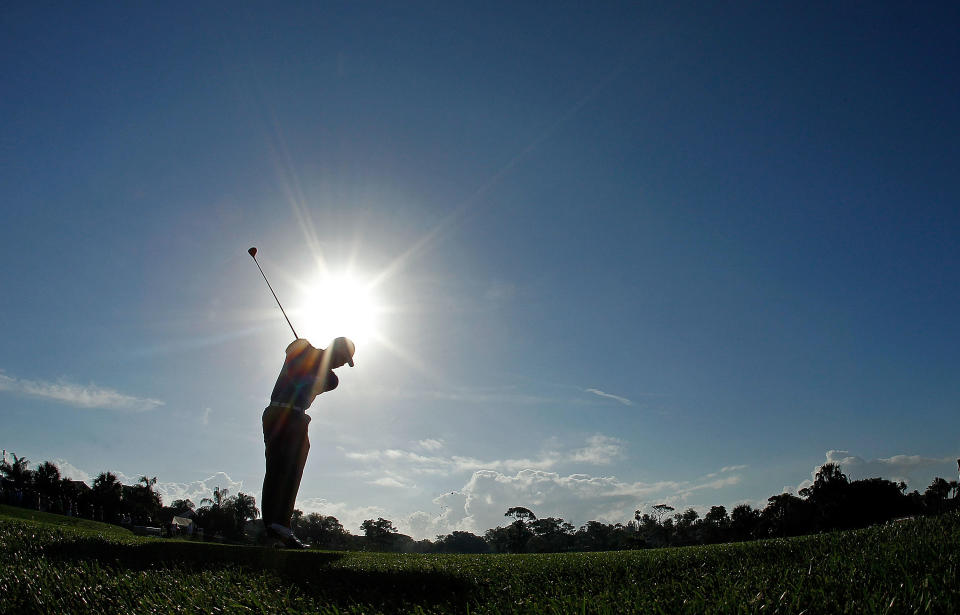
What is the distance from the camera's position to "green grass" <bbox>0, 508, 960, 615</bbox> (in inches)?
116

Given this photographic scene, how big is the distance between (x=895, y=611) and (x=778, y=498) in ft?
361

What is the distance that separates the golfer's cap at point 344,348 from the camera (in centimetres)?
1337

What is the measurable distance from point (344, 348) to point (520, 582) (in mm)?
9445

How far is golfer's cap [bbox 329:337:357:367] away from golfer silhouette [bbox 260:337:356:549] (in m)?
0.03

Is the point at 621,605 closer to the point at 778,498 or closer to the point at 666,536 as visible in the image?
the point at 778,498

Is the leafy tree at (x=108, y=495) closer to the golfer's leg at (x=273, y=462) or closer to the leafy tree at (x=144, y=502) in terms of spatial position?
the leafy tree at (x=144, y=502)

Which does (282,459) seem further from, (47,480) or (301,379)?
(47,480)

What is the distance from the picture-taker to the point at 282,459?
38.4ft

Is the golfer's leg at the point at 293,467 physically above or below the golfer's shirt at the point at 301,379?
below

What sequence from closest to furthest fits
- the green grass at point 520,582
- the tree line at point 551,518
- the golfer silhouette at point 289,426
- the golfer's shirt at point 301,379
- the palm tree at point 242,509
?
the green grass at point 520,582
the golfer silhouette at point 289,426
the golfer's shirt at point 301,379
the tree line at point 551,518
the palm tree at point 242,509

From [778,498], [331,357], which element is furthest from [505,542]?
[331,357]

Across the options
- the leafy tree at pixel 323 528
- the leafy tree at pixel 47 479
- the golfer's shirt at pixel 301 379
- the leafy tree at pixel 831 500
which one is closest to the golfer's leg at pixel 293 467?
the golfer's shirt at pixel 301 379

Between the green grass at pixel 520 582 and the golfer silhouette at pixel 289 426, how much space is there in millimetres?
4264

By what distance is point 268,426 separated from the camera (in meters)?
12.0
